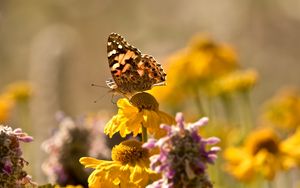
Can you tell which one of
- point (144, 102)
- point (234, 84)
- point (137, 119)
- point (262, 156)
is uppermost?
point (234, 84)

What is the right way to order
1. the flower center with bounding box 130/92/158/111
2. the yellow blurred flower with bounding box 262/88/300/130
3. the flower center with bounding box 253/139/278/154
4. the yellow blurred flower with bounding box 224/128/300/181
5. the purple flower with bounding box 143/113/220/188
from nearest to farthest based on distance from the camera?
the purple flower with bounding box 143/113/220/188, the flower center with bounding box 130/92/158/111, the yellow blurred flower with bounding box 224/128/300/181, the flower center with bounding box 253/139/278/154, the yellow blurred flower with bounding box 262/88/300/130

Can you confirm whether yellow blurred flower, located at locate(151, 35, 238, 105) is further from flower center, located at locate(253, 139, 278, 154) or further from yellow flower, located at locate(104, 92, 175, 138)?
yellow flower, located at locate(104, 92, 175, 138)

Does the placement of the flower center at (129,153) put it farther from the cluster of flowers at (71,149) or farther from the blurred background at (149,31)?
the blurred background at (149,31)

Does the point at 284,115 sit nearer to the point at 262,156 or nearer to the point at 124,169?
the point at 262,156

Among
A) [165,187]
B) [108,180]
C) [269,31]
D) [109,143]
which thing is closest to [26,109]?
[109,143]

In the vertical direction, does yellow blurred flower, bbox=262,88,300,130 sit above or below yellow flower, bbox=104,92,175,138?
above

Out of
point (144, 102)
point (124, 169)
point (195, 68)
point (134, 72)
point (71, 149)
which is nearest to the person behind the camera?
point (124, 169)

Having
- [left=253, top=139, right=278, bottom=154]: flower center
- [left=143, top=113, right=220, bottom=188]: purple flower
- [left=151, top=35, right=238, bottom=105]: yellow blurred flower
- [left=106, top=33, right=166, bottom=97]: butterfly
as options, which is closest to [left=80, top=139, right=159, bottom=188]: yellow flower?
[left=106, top=33, right=166, bottom=97]: butterfly

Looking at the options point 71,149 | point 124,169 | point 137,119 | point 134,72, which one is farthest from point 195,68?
point 124,169
